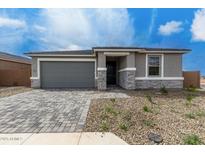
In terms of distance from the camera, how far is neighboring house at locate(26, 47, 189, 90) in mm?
12953

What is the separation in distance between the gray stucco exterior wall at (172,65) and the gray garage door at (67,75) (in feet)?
19.4

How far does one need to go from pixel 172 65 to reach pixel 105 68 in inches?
210

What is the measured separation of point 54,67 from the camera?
15125 millimetres

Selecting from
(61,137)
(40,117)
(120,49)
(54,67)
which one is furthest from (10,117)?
(54,67)

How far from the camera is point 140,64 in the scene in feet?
44.7

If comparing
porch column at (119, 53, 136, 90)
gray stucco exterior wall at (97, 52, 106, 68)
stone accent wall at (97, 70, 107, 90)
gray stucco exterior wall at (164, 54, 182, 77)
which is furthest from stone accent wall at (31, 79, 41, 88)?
gray stucco exterior wall at (164, 54, 182, 77)

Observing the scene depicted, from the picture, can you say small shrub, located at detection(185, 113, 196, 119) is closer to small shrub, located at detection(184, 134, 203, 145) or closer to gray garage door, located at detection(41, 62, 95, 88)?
small shrub, located at detection(184, 134, 203, 145)

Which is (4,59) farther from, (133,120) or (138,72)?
(133,120)

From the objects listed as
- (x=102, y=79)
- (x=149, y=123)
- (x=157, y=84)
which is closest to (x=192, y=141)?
(x=149, y=123)

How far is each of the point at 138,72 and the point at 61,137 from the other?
10.4 meters

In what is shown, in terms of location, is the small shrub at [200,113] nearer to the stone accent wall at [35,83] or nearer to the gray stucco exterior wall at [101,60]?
the gray stucco exterior wall at [101,60]

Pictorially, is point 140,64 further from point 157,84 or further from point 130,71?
point 157,84
